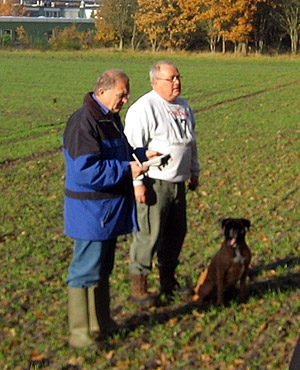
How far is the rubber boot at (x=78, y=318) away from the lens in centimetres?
555

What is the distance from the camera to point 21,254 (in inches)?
324

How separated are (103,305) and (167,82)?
71.7 inches

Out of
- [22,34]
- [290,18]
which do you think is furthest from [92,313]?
[22,34]

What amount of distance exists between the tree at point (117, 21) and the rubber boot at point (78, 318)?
2922 inches

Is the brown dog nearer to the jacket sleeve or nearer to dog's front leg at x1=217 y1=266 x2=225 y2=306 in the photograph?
dog's front leg at x1=217 y1=266 x2=225 y2=306

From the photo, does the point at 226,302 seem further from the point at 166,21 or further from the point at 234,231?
the point at 166,21

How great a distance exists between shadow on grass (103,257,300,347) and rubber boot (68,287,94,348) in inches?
7.0

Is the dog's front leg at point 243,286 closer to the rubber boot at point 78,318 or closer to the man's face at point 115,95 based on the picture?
the rubber boot at point 78,318

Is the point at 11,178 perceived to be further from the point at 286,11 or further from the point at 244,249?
the point at 286,11

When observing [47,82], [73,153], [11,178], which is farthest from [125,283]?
[47,82]

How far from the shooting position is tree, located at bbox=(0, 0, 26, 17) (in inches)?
4934

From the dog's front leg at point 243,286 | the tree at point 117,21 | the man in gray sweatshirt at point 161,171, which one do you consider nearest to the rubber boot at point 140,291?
the man in gray sweatshirt at point 161,171

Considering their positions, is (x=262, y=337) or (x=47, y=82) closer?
(x=262, y=337)

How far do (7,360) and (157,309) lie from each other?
1.49 m
